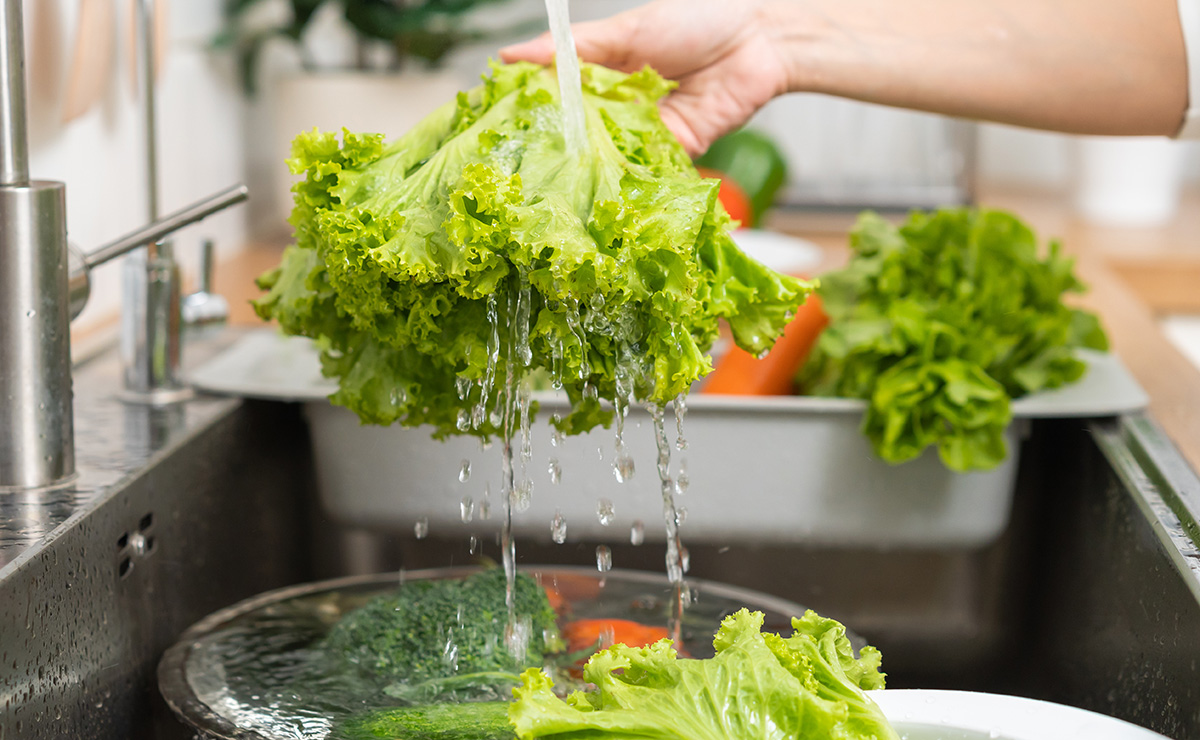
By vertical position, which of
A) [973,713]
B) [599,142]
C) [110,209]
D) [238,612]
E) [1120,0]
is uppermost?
[1120,0]

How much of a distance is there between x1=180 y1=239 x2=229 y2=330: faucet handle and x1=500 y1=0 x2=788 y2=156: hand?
43 centimetres

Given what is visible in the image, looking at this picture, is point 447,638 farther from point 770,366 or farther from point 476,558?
point 770,366

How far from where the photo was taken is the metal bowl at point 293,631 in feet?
2.65

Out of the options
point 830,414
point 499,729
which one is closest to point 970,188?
point 830,414

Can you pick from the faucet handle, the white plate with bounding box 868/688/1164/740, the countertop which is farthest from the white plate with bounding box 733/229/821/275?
the white plate with bounding box 868/688/1164/740

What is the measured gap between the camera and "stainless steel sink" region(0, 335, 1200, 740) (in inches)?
31.2

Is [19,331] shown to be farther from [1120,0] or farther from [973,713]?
[1120,0]

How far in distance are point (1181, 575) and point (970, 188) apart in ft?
6.24

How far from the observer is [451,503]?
3.89 ft

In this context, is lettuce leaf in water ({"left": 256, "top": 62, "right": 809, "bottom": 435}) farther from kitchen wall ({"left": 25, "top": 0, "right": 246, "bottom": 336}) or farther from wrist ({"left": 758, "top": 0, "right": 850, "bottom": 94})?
kitchen wall ({"left": 25, "top": 0, "right": 246, "bottom": 336})

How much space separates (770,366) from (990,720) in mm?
767

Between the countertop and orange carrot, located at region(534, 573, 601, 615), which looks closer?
orange carrot, located at region(534, 573, 601, 615)

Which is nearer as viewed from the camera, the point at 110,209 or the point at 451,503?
the point at 451,503

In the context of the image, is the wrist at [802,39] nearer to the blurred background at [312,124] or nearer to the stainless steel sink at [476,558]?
the stainless steel sink at [476,558]
